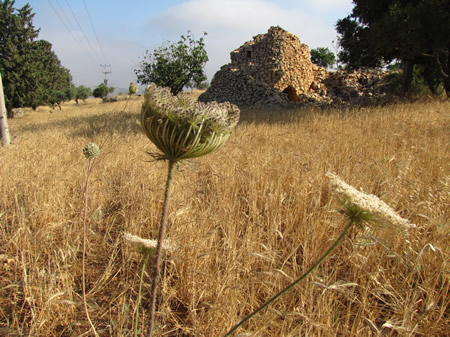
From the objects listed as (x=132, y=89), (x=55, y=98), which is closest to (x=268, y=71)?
(x=132, y=89)

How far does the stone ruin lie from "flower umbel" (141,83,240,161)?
15.6 m

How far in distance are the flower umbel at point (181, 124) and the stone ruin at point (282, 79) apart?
15.6 meters

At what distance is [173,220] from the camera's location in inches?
90.5

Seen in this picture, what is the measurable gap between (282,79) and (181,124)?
17719 mm

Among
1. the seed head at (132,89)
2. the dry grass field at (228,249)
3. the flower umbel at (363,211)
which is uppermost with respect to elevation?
the seed head at (132,89)

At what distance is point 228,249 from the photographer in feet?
6.88

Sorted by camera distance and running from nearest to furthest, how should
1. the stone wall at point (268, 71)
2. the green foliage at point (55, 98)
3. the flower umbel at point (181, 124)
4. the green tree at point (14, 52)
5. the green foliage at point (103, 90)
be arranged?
the flower umbel at point (181, 124) → the stone wall at point (268, 71) → the green tree at point (14, 52) → the green foliage at point (55, 98) → the green foliage at point (103, 90)

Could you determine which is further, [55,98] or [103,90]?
[103,90]

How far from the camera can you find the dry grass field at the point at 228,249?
1594mm

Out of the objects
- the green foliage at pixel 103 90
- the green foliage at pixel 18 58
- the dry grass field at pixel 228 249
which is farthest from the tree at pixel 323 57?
the dry grass field at pixel 228 249

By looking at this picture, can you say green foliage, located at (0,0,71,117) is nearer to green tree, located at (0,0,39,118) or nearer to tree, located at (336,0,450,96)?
green tree, located at (0,0,39,118)

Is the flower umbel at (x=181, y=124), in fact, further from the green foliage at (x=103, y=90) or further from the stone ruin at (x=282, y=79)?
the green foliage at (x=103, y=90)

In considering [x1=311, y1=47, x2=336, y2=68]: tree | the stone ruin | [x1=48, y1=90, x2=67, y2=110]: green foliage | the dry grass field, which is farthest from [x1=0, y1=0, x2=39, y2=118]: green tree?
[x1=311, y1=47, x2=336, y2=68]: tree

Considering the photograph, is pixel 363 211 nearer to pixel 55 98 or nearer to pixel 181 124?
pixel 181 124
